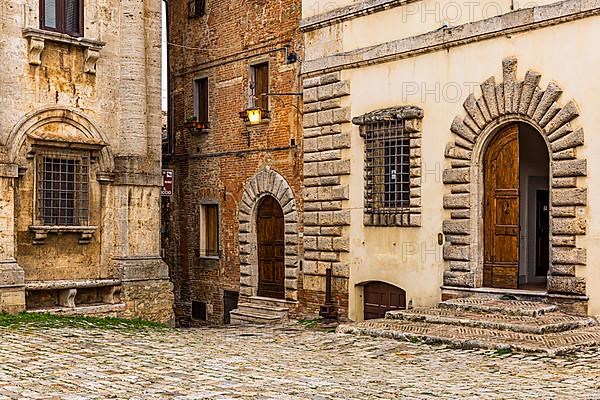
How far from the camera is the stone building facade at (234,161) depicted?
62.6 ft

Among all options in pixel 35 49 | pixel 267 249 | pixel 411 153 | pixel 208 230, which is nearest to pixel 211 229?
pixel 208 230

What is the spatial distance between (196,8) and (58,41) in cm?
553

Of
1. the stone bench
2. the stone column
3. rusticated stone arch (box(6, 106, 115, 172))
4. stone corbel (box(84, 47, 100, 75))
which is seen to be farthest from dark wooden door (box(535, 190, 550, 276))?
the stone column

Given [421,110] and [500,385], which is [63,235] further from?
[500,385]

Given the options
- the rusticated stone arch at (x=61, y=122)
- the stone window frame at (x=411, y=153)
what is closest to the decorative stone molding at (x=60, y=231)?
the rusticated stone arch at (x=61, y=122)

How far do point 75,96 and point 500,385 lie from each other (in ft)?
35.3

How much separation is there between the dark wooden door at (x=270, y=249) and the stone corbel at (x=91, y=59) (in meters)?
4.72

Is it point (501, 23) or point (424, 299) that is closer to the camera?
point (501, 23)

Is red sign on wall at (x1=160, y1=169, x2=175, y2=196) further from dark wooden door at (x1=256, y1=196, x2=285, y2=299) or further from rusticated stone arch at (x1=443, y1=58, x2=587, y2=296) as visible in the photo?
rusticated stone arch at (x1=443, y1=58, x2=587, y2=296)

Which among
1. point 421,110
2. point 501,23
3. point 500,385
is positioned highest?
point 501,23

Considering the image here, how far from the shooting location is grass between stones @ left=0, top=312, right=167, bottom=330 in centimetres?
1494

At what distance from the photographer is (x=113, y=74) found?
17906mm

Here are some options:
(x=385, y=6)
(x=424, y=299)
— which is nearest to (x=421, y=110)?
(x=385, y=6)

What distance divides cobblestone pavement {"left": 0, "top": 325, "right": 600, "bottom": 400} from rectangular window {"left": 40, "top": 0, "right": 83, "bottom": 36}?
615cm
